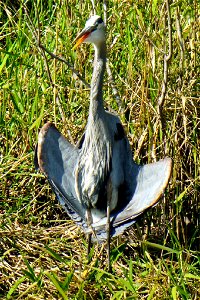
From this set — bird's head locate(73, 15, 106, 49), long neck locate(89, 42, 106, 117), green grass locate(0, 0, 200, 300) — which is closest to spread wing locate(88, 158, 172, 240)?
green grass locate(0, 0, 200, 300)

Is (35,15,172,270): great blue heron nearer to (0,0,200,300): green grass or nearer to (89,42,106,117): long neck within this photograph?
(89,42,106,117): long neck

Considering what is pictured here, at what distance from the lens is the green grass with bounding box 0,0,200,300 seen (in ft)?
13.7

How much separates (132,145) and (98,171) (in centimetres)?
26

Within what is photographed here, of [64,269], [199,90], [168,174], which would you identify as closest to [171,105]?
[199,90]

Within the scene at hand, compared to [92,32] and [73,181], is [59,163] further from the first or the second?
[92,32]

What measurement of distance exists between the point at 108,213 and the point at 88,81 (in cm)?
86

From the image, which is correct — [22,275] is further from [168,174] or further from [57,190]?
[168,174]

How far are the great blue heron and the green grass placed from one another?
0.15 meters

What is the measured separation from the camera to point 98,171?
14.7ft

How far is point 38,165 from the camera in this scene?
4.40 m

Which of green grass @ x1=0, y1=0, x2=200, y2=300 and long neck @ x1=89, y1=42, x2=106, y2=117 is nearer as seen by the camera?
green grass @ x1=0, y1=0, x2=200, y2=300

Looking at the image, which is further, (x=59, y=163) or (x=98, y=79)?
(x=59, y=163)

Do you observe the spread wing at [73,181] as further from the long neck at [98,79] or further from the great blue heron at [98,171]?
the long neck at [98,79]

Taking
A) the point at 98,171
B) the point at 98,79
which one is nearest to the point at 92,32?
the point at 98,79
